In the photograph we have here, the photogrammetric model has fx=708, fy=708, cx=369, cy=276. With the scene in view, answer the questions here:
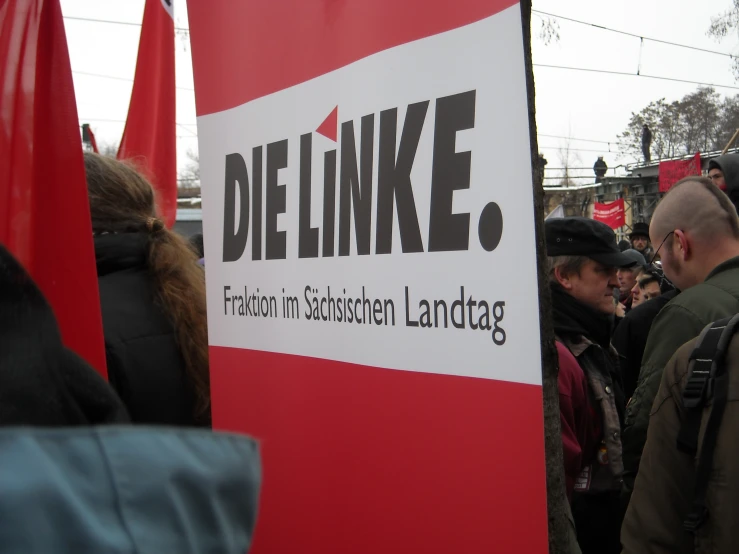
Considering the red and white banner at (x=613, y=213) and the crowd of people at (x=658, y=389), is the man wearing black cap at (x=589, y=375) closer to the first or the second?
the crowd of people at (x=658, y=389)

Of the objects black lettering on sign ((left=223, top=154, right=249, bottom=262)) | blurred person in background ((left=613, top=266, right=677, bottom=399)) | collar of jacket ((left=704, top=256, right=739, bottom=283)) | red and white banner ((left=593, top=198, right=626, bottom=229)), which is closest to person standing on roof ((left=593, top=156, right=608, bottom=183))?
red and white banner ((left=593, top=198, right=626, bottom=229))

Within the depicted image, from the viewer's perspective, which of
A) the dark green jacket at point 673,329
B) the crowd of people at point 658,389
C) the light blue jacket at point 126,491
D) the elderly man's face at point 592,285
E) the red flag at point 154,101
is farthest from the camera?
the red flag at point 154,101

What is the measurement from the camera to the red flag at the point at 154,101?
3.11 m

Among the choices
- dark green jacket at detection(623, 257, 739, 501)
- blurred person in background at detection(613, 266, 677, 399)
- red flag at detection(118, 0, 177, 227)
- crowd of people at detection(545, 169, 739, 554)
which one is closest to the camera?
crowd of people at detection(545, 169, 739, 554)

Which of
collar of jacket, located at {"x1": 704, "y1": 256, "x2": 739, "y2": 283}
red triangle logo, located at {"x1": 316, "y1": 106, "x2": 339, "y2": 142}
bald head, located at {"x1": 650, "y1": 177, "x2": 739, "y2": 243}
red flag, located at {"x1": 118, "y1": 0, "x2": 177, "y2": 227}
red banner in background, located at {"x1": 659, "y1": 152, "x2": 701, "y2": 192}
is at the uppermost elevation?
red banner in background, located at {"x1": 659, "y1": 152, "x2": 701, "y2": 192}

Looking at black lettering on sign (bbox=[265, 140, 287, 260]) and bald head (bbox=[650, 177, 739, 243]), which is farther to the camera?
bald head (bbox=[650, 177, 739, 243])

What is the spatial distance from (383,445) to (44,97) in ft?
3.65

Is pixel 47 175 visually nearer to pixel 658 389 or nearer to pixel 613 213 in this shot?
pixel 658 389

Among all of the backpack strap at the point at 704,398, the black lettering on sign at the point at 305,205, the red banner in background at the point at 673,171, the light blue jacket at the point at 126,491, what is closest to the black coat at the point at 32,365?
the light blue jacket at the point at 126,491

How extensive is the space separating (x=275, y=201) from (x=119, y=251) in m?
0.42

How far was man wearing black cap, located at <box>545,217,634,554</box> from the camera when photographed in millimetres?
2398

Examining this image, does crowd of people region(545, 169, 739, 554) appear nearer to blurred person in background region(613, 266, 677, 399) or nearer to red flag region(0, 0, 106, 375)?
blurred person in background region(613, 266, 677, 399)

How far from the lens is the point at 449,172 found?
129 cm

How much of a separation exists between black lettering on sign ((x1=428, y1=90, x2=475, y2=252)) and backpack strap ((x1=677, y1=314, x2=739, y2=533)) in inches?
25.5
